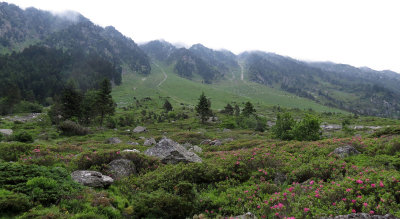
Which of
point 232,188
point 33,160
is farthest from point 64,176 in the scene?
point 232,188

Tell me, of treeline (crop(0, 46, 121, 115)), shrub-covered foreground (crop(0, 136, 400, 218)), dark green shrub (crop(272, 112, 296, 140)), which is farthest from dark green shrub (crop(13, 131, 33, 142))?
treeline (crop(0, 46, 121, 115))

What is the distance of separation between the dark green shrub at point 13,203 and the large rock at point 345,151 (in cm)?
1736

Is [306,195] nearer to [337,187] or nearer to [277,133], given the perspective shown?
[337,187]

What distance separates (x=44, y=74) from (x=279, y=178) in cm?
17489

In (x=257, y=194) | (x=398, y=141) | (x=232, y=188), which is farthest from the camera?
(x=398, y=141)

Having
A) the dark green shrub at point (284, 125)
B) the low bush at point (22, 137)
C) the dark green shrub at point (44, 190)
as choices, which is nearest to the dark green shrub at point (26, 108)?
the low bush at point (22, 137)

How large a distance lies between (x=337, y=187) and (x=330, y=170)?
313 cm

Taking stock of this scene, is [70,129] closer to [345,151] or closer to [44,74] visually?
[345,151]

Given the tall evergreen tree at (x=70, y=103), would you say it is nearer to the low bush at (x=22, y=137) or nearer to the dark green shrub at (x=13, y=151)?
the low bush at (x=22, y=137)

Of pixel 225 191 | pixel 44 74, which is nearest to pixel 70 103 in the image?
pixel 225 191

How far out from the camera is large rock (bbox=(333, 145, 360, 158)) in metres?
13.6

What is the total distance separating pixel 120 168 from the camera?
14172 mm

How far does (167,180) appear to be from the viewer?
37.8ft

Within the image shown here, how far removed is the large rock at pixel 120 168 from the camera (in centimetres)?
1348
